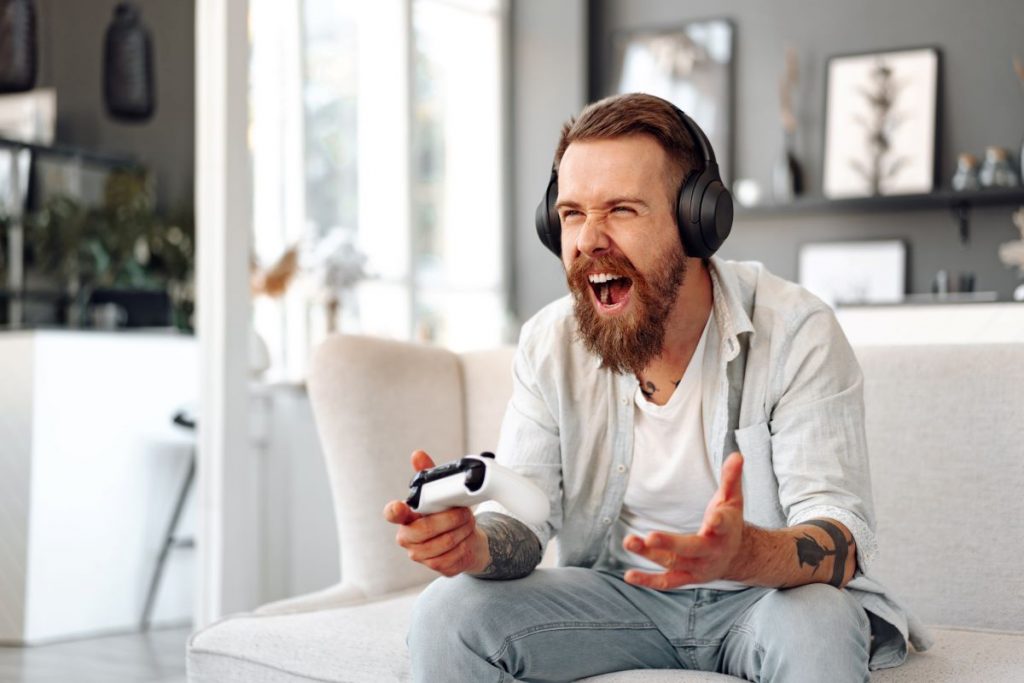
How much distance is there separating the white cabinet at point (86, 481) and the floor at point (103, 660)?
0.14m

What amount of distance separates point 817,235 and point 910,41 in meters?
1.07

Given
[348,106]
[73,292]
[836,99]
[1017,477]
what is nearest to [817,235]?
[836,99]

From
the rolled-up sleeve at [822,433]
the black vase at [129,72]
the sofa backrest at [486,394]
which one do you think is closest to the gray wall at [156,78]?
the black vase at [129,72]

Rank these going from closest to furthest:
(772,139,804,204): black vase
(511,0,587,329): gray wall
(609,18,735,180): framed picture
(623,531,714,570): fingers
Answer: (623,531,714,570): fingers
(772,139,804,204): black vase
(609,18,735,180): framed picture
(511,0,587,329): gray wall

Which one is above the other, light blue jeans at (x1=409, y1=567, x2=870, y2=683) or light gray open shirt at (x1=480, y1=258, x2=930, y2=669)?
light gray open shirt at (x1=480, y1=258, x2=930, y2=669)

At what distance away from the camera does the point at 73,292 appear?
182 inches

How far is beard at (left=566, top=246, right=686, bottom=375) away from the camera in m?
1.63

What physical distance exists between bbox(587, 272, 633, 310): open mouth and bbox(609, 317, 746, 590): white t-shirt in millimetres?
145

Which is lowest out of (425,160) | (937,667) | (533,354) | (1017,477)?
(937,667)

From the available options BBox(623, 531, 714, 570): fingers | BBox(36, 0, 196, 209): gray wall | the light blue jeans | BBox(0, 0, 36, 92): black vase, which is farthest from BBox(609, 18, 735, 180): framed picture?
BBox(623, 531, 714, 570): fingers

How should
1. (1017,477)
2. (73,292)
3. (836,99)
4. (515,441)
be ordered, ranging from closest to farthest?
(515,441) → (1017,477) → (73,292) → (836,99)

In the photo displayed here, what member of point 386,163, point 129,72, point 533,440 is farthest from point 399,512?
point 386,163

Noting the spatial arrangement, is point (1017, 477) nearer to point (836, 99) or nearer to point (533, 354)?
A: point (533, 354)

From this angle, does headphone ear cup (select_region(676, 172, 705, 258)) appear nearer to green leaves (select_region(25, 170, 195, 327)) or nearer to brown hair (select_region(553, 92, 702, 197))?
brown hair (select_region(553, 92, 702, 197))
